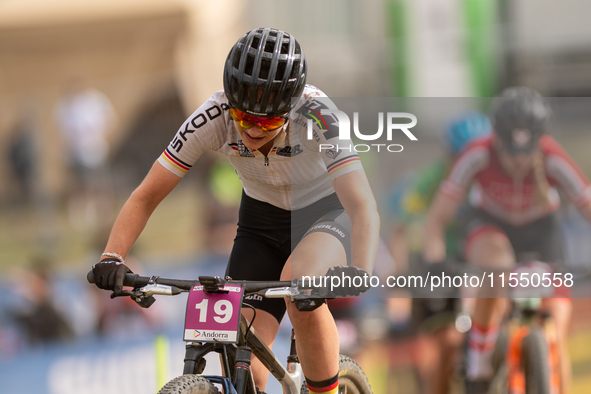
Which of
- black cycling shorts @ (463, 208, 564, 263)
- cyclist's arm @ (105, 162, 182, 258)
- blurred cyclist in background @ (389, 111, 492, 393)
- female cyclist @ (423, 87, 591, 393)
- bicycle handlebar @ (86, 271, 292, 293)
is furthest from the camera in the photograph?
blurred cyclist in background @ (389, 111, 492, 393)

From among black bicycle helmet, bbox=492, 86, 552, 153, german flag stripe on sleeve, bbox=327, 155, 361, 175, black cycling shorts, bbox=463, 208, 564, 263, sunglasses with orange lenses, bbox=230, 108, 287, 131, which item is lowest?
german flag stripe on sleeve, bbox=327, 155, 361, 175

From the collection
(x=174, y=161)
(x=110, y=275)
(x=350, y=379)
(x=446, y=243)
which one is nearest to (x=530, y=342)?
(x=350, y=379)

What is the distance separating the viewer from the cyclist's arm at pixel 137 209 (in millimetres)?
3672

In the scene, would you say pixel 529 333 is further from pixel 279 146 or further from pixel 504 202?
pixel 279 146

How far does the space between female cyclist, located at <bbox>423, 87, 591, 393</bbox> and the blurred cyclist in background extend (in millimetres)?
601

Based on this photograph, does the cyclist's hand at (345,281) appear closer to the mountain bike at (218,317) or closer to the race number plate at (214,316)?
the mountain bike at (218,317)

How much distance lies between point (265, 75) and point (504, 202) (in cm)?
324

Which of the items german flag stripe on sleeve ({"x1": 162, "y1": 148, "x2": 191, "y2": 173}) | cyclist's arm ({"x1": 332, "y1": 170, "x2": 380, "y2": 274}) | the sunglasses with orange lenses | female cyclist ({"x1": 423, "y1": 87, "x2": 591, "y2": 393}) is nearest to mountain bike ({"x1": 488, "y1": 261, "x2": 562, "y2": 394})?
female cyclist ({"x1": 423, "y1": 87, "x2": 591, "y2": 393})

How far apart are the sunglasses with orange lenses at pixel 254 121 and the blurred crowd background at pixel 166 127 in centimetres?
304

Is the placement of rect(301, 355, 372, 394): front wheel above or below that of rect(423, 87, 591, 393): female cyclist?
below

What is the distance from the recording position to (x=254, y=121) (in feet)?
11.5

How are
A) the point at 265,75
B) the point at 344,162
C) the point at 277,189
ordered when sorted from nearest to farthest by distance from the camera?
the point at 265,75 → the point at 344,162 → the point at 277,189

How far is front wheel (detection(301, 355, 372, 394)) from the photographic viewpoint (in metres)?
4.22

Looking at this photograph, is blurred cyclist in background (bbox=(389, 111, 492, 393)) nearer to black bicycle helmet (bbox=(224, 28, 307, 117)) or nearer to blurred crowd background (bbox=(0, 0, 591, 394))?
blurred crowd background (bbox=(0, 0, 591, 394))
